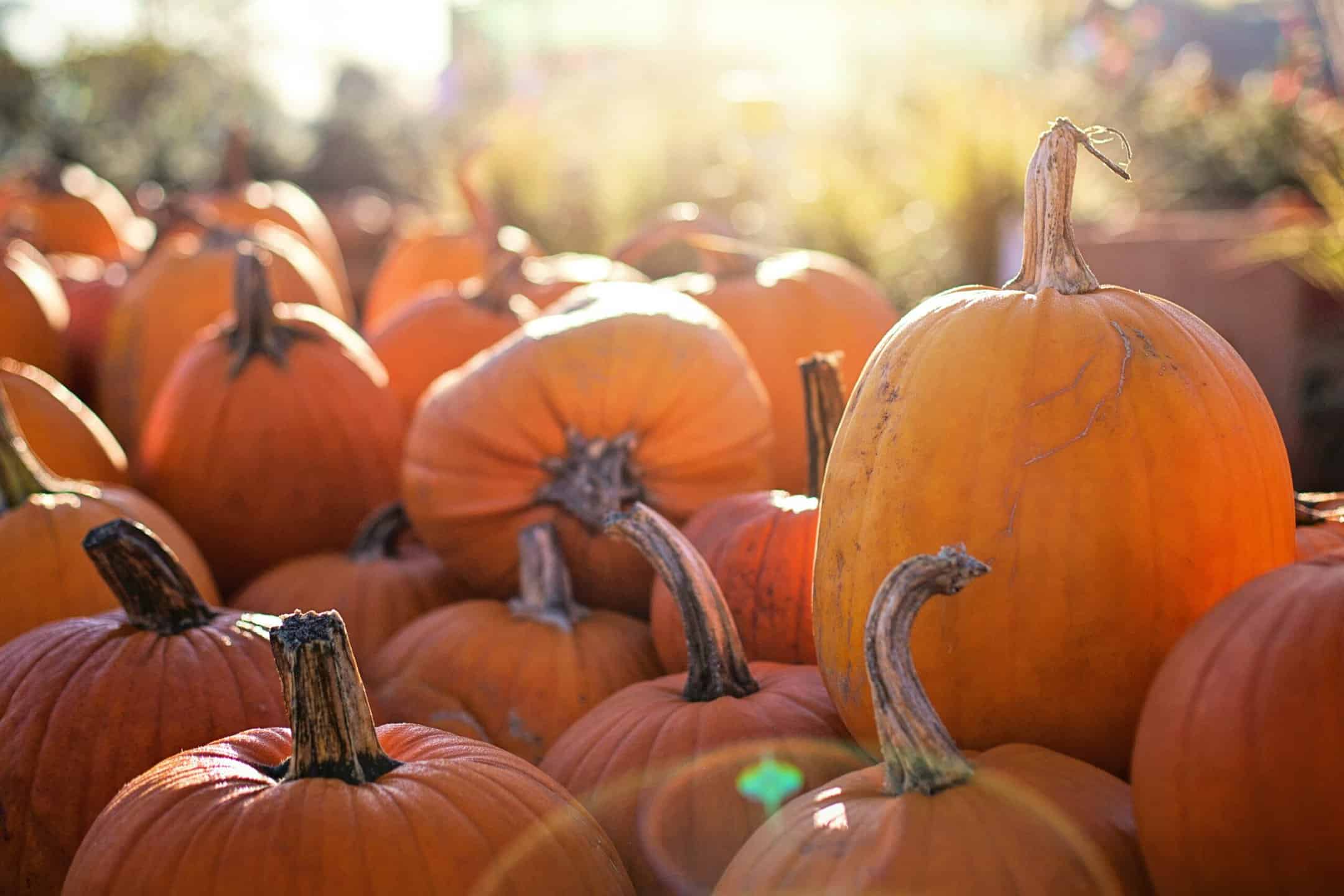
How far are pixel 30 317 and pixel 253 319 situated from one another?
108 cm

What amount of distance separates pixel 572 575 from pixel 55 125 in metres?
14.3

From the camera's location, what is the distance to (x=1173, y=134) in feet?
33.0

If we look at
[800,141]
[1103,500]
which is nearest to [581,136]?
[800,141]

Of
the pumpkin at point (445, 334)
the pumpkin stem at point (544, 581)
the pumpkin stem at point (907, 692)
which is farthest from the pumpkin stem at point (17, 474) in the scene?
the pumpkin stem at point (907, 692)

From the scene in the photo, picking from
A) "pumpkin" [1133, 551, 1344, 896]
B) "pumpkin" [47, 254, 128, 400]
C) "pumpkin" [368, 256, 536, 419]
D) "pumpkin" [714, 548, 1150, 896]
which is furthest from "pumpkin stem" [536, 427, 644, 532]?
"pumpkin" [47, 254, 128, 400]

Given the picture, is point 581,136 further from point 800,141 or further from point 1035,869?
point 1035,869

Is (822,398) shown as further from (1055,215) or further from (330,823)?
(330,823)

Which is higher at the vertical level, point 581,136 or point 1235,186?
point 581,136

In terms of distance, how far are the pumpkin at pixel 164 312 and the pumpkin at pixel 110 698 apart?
199 centimetres

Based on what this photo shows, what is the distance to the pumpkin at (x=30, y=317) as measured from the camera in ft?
12.4

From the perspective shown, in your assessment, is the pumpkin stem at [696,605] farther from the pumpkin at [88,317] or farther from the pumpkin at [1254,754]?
the pumpkin at [88,317]

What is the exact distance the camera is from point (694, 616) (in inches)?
70.7

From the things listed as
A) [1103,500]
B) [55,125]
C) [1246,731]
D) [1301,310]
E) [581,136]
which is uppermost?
[55,125]

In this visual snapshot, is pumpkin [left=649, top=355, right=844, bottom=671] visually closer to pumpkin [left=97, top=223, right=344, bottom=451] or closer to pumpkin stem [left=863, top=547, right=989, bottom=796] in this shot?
pumpkin stem [left=863, top=547, right=989, bottom=796]
